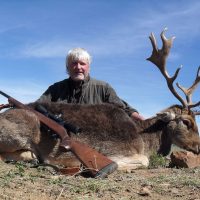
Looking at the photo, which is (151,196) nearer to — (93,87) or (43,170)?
(43,170)

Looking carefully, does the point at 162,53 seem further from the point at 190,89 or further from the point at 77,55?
the point at 77,55

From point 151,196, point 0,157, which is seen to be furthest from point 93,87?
point 151,196

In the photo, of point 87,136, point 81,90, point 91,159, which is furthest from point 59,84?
point 91,159

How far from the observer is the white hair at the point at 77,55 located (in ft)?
37.0

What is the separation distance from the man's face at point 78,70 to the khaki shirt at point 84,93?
0.13m

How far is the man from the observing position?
36.4ft

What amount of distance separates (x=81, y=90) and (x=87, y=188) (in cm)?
518


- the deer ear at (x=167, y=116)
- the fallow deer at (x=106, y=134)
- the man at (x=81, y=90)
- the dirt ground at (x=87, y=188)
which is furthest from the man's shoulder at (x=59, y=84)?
the dirt ground at (x=87, y=188)

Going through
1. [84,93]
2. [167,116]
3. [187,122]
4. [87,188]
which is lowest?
[87,188]

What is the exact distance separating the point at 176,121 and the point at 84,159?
4138 mm

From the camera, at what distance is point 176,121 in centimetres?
1142

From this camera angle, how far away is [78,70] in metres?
11.1

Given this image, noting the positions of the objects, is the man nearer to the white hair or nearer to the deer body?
the white hair

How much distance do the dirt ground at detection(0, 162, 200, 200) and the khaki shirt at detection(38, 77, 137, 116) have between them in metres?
3.94
